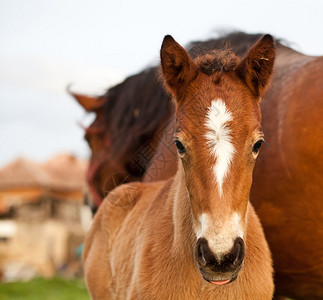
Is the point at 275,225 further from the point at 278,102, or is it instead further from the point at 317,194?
the point at 278,102

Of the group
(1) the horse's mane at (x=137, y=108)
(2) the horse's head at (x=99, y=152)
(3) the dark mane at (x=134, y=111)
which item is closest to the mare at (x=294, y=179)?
(1) the horse's mane at (x=137, y=108)

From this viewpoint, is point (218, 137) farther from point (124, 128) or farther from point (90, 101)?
point (90, 101)

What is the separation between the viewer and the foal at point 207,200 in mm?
2035

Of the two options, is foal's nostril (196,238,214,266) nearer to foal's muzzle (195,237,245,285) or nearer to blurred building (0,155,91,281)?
foal's muzzle (195,237,245,285)

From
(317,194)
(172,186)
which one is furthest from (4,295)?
(317,194)

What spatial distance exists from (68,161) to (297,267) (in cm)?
2050

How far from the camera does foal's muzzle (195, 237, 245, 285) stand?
1.92m

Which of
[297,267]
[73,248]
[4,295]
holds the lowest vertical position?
[73,248]

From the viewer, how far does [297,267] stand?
10.0ft

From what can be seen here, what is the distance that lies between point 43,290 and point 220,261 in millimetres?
6523

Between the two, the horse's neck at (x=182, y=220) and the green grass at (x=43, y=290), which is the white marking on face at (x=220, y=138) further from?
the green grass at (x=43, y=290)

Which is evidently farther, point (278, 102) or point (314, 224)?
point (278, 102)

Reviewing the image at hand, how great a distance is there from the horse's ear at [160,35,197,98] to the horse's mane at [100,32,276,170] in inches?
54.9

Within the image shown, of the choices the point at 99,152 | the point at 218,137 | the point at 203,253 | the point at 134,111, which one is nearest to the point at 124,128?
the point at 134,111
